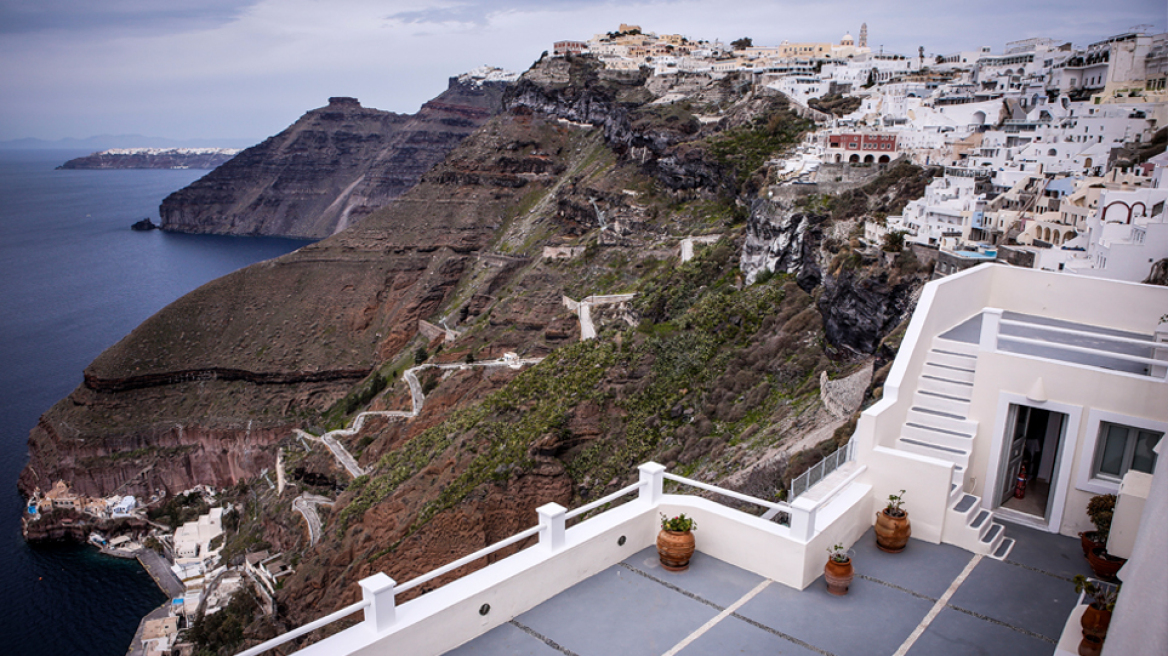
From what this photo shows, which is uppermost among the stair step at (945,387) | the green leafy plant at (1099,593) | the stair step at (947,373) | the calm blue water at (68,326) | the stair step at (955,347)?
the stair step at (955,347)

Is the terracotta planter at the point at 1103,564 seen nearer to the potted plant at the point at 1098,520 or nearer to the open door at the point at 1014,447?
the potted plant at the point at 1098,520

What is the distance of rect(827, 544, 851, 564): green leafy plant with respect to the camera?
6.55 meters

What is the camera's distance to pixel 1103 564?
680 cm

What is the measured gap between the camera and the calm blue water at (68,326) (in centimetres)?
3728

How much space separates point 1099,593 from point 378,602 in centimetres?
528

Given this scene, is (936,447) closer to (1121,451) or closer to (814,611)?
(1121,451)

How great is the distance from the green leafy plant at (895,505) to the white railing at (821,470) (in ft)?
2.13

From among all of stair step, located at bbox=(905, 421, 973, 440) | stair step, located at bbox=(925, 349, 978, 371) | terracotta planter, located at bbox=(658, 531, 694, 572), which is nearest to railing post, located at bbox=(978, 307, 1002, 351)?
stair step, located at bbox=(925, 349, 978, 371)

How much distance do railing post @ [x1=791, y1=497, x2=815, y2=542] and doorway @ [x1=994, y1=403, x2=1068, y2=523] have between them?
309cm

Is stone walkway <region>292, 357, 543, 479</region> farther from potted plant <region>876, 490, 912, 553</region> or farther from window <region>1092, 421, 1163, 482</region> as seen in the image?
window <region>1092, 421, 1163, 482</region>

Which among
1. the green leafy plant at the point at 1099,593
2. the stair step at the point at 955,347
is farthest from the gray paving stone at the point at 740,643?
the stair step at the point at 955,347

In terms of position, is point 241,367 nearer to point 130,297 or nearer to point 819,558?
point 130,297

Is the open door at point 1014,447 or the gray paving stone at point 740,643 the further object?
the open door at point 1014,447

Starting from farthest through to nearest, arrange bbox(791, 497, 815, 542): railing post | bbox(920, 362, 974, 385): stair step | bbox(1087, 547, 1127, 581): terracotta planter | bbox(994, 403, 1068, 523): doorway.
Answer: bbox(920, 362, 974, 385): stair step → bbox(994, 403, 1068, 523): doorway → bbox(1087, 547, 1127, 581): terracotta planter → bbox(791, 497, 815, 542): railing post
